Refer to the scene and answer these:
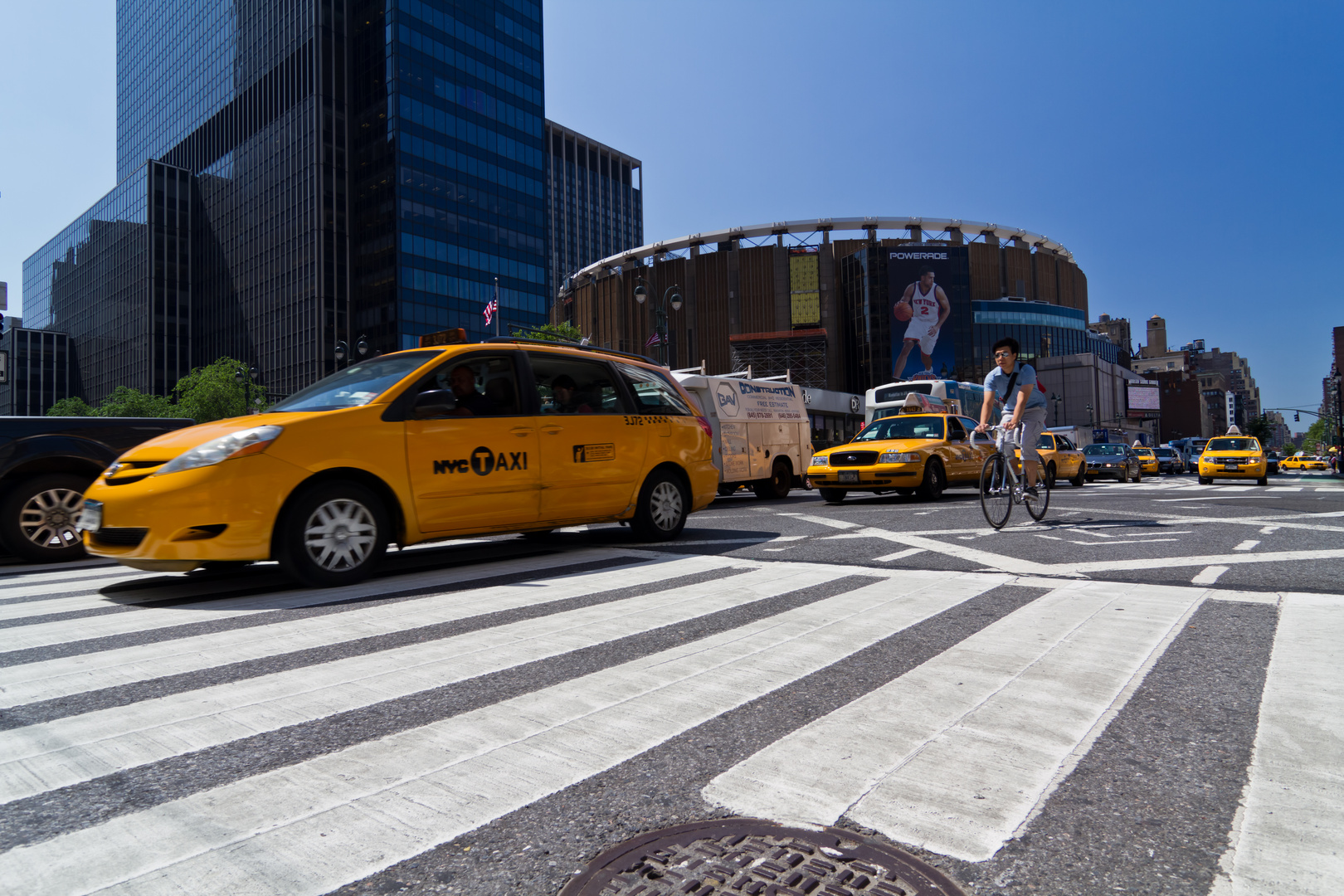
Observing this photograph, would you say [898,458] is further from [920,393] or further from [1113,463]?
[1113,463]

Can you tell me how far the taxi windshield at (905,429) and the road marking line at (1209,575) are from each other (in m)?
8.83

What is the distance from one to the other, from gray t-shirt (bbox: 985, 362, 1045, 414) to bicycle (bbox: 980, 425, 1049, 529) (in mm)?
320

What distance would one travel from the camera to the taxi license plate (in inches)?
194

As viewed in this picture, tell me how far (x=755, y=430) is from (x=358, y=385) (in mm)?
11467

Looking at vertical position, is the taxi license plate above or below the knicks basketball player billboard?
below

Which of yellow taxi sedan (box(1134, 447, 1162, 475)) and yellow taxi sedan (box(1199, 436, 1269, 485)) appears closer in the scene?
yellow taxi sedan (box(1199, 436, 1269, 485))

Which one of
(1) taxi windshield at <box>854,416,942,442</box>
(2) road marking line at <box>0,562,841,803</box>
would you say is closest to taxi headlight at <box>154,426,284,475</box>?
(2) road marking line at <box>0,562,841,803</box>

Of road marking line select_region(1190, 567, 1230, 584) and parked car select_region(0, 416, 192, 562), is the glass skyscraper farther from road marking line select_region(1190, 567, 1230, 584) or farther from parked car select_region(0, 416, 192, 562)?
road marking line select_region(1190, 567, 1230, 584)

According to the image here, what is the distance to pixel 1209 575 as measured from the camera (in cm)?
500

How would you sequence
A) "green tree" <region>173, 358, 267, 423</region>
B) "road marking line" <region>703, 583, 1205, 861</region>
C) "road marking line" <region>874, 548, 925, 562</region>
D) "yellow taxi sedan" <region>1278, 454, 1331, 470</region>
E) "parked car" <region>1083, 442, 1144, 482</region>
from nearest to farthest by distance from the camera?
1. "road marking line" <region>703, 583, 1205, 861</region>
2. "road marking line" <region>874, 548, 925, 562</region>
3. "parked car" <region>1083, 442, 1144, 482</region>
4. "yellow taxi sedan" <region>1278, 454, 1331, 470</region>
5. "green tree" <region>173, 358, 267, 423</region>

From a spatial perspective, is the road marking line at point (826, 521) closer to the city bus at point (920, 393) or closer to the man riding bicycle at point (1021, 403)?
the man riding bicycle at point (1021, 403)

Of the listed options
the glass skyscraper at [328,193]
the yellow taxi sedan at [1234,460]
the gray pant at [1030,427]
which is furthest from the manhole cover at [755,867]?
the glass skyscraper at [328,193]

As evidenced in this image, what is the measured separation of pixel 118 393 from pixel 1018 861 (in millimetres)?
88486

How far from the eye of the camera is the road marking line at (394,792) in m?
1.59
